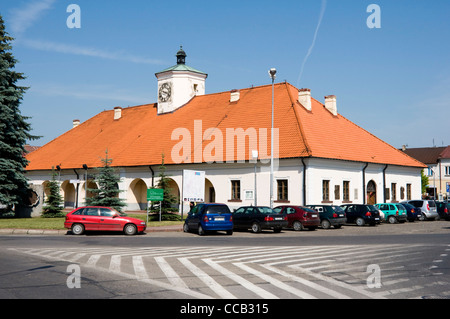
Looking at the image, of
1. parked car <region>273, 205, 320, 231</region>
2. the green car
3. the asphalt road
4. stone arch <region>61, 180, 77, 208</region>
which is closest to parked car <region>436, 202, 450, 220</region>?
the green car

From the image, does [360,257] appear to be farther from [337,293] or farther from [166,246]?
[166,246]

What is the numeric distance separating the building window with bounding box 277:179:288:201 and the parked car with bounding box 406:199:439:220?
1097 centimetres

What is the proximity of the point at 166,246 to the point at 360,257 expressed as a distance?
7078 millimetres

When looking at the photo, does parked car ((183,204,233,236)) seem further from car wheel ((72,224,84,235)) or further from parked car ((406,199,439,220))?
parked car ((406,199,439,220))

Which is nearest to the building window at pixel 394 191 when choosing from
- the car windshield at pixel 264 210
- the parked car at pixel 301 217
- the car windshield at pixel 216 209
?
the parked car at pixel 301 217

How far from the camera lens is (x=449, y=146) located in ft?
312

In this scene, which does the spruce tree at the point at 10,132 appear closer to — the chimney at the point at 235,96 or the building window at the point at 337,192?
the chimney at the point at 235,96

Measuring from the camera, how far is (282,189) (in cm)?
3559

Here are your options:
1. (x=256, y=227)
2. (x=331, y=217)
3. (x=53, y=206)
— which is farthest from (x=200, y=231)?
(x=53, y=206)

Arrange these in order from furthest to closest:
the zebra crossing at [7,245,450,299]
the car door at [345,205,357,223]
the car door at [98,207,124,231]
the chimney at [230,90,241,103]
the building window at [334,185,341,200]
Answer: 1. the chimney at [230,90,241,103]
2. the building window at [334,185,341,200]
3. the car door at [345,205,357,223]
4. the car door at [98,207,124,231]
5. the zebra crossing at [7,245,450,299]

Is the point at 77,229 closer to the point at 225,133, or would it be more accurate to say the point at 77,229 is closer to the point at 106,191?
the point at 106,191

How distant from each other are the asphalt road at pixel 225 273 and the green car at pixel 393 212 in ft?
59.7

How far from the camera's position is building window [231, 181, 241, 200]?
1474 inches
